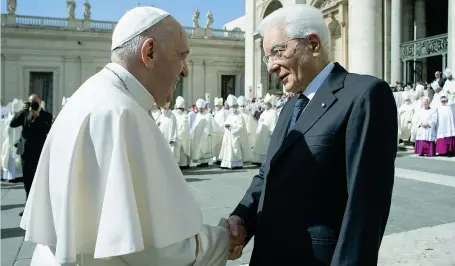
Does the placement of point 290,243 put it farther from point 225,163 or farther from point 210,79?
point 210,79

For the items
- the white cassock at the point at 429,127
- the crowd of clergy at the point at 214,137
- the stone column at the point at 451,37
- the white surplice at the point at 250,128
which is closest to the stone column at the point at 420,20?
the stone column at the point at 451,37

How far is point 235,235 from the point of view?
1.97 metres

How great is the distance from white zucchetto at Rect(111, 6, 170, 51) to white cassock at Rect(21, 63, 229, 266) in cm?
24

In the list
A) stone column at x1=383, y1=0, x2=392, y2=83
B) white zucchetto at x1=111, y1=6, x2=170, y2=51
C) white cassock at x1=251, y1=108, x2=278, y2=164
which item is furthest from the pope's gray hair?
stone column at x1=383, y1=0, x2=392, y2=83

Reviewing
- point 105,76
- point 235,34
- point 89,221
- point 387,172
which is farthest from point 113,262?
point 235,34

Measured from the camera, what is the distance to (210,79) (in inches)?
1383

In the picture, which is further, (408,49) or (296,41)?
(408,49)

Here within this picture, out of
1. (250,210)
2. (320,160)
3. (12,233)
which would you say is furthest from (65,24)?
(320,160)

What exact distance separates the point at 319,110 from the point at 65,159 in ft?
3.34

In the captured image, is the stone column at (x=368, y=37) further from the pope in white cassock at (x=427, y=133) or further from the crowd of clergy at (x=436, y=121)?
the pope in white cassock at (x=427, y=133)

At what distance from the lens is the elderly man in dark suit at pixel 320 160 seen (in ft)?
5.18

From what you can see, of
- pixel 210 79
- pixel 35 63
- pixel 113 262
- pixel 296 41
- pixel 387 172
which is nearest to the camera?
pixel 113 262

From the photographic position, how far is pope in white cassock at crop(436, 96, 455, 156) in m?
12.8

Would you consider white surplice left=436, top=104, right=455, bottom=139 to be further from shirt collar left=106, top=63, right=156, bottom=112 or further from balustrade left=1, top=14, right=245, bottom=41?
balustrade left=1, top=14, right=245, bottom=41
